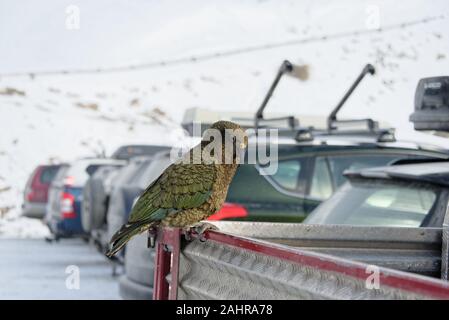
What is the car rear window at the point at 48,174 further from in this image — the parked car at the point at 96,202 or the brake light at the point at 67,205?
the parked car at the point at 96,202

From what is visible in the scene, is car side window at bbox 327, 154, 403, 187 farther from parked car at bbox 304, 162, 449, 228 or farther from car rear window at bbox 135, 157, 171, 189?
parked car at bbox 304, 162, 449, 228

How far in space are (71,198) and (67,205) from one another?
0.44ft

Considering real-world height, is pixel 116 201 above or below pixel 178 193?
below

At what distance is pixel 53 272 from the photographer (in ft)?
49.0

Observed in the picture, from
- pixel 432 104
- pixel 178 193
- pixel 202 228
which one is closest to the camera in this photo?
pixel 202 228

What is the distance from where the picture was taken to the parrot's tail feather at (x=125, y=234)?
148 inches

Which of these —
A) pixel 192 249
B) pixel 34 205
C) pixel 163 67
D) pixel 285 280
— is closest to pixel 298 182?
A: pixel 192 249

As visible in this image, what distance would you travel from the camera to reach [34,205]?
22.6 metres

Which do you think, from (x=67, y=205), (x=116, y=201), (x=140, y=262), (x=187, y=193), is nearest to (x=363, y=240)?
(x=187, y=193)

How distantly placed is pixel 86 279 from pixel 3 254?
4.33m

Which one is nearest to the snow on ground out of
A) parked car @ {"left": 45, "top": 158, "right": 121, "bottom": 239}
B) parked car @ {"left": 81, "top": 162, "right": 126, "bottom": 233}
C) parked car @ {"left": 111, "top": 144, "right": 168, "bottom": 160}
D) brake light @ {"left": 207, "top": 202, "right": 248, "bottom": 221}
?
parked car @ {"left": 45, "top": 158, "right": 121, "bottom": 239}

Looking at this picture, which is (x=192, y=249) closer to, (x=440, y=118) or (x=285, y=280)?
(x=285, y=280)

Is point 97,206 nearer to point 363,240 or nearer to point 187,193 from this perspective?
point 187,193

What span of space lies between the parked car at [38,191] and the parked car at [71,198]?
11.5 feet
